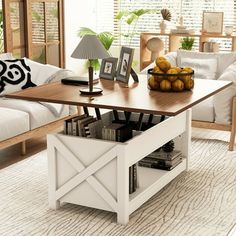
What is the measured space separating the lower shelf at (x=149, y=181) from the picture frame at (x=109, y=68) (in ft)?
2.61

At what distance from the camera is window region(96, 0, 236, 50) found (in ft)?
24.8

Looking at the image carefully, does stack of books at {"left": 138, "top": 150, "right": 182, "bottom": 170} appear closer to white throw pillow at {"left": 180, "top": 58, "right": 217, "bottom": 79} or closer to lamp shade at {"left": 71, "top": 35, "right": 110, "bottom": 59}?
lamp shade at {"left": 71, "top": 35, "right": 110, "bottom": 59}

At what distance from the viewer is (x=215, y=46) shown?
688 centimetres

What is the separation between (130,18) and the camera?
7.79m

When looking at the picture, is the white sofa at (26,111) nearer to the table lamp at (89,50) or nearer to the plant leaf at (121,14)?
the table lamp at (89,50)

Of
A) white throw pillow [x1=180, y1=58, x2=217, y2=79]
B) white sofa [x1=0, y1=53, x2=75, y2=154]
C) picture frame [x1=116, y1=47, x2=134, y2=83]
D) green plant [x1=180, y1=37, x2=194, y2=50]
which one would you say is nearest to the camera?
picture frame [x1=116, y1=47, x2=134, y2=83]

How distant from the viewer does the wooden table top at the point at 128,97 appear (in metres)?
3.41

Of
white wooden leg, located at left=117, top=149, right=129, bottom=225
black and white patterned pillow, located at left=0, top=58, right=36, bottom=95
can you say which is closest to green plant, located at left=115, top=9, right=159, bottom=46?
black and white patterned pillow, located at left=0, top=58, right=36, bottom=95

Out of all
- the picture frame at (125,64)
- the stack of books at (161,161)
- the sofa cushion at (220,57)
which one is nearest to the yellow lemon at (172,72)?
the picture frame at (125,64)

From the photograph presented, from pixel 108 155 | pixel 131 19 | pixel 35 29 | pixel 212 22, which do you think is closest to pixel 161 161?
pixel 108 155

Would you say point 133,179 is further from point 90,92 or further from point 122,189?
point 90,92

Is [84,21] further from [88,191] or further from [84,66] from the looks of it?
[88,191]

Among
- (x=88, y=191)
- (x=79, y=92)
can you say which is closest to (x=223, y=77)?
(x=79, y=92)

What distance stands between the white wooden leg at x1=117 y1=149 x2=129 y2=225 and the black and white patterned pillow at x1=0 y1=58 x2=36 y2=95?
217 centimetres
